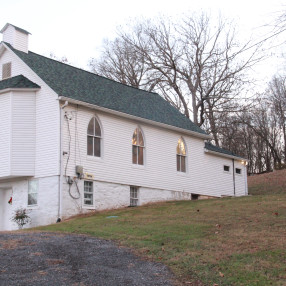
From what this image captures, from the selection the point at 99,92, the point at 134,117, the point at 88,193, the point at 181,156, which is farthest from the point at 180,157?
the point at 88,193

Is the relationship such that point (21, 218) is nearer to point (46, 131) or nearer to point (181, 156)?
point (46, 131)

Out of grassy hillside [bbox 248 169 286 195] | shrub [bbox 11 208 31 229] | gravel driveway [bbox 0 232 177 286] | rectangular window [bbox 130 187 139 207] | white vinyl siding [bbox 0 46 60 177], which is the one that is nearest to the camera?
gravel driveway [bbox 0 232 177 286]

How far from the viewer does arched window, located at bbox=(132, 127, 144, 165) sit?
22631mm

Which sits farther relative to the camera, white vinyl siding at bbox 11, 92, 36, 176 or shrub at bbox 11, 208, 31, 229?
white vinyl siding at bbox 11, 92, 36, 176

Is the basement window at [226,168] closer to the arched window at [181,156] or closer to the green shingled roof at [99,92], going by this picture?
the green shingled roof at [99,92]

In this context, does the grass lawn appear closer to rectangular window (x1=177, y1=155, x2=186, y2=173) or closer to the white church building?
the white church building

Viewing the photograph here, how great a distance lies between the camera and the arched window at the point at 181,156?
82.8 ft

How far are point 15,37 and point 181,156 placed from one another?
9.97m

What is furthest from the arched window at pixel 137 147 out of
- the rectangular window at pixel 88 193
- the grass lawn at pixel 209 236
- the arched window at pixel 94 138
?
the grass lawn at pixel 209 236

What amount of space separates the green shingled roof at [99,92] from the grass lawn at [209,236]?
5081 mm

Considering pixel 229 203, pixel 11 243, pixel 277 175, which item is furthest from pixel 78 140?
pixel 277 175

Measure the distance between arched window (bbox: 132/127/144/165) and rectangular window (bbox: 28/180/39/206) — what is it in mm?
4988

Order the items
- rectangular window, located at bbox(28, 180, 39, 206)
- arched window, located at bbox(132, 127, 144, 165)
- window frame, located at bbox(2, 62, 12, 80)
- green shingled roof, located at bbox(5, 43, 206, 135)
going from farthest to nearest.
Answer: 1. arched window, located at bbox(132, 127, 144, 165)
2. window frame, located at bbox(2, 62, 12, 80)
3. green shingled roof, located at bbox(5, 43, 206, 135)
4. rectangular window, located at bbox(28, 180, 39, 206)

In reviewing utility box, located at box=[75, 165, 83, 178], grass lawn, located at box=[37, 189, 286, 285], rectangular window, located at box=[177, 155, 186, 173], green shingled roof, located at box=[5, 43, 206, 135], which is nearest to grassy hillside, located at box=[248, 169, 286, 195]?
green shingled roof, located at box=[5, 43, 206, 135]
